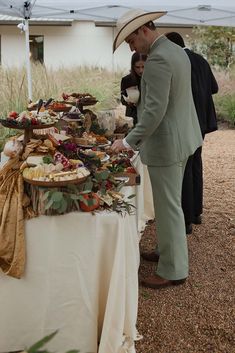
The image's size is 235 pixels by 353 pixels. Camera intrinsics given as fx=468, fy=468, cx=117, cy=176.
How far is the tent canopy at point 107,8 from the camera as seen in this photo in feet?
15.4

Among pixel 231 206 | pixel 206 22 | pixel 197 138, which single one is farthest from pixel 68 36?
pixel 197 138

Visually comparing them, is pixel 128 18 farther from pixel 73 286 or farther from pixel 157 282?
pixel 157 282

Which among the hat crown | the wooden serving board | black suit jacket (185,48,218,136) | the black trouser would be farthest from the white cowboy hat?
the black trouser

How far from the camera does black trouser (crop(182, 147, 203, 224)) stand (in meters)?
3.42

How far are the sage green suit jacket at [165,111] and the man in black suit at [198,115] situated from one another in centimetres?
89

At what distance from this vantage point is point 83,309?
6.44 ft

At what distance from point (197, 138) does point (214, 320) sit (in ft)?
3.21

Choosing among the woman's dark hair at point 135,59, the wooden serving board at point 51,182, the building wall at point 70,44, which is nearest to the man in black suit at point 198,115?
the woman's dark hair at point 135,59

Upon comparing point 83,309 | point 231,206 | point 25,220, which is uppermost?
point 25,220

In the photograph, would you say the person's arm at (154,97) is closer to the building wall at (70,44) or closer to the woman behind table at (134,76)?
the woman behind table at (134,76)

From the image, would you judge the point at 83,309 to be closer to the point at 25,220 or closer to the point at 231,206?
the point at 25,220

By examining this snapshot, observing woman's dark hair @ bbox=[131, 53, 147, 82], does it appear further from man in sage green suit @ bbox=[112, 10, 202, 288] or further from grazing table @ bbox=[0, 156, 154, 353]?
grazing table @ bbox=[0, 156, 154, 353]

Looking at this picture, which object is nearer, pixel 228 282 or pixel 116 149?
pixel 116 149

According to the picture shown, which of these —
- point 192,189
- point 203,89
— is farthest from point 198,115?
point 192,189
